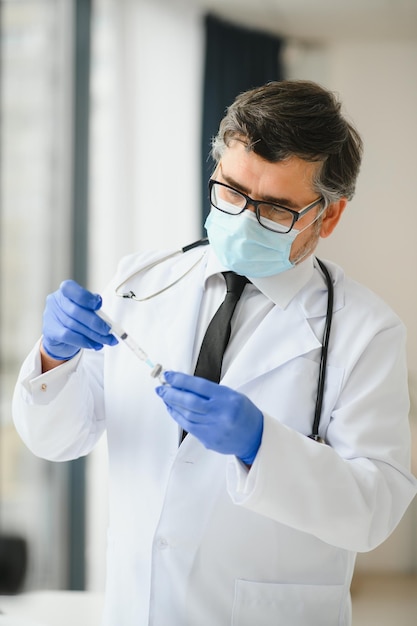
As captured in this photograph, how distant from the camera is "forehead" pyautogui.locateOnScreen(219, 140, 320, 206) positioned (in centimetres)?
129

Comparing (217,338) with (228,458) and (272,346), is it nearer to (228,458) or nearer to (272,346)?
(272,346)

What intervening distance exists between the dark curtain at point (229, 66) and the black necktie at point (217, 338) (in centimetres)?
84

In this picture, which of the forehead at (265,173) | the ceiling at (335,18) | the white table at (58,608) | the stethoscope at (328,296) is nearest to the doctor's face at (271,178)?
the forehead at (265,173)

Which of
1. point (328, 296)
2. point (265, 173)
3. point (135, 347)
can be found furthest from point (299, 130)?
point (135, 347)

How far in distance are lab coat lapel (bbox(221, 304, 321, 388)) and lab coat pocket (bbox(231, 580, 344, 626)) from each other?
37 cm

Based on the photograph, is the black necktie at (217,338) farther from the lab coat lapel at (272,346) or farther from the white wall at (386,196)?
the white wall at (386,196)

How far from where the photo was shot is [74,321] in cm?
124

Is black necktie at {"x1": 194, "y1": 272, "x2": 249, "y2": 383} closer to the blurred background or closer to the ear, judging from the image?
the ear

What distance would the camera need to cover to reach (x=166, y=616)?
A: 1.31 metres

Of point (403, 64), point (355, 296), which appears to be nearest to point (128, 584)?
point (355, 296)

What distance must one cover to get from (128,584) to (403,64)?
4.49 feet

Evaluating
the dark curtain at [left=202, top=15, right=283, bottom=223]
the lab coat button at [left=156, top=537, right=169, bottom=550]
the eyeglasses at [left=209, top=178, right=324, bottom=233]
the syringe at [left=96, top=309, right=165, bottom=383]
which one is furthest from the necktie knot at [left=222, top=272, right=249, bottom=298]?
the dark curtain at [left=202, top=15, right=283, bottom=223]

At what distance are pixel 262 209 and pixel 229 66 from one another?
3.50 ft

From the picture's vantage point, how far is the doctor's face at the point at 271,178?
50.7 inches
